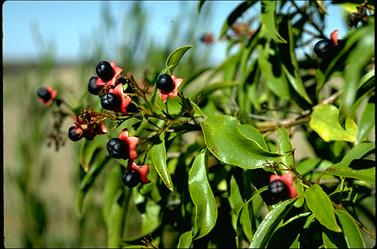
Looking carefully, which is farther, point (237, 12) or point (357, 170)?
point (237, 12)

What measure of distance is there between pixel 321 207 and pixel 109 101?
344mm

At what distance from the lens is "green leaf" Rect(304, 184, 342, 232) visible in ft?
2.39

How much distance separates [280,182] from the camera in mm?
777

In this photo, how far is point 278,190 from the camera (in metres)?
0.77

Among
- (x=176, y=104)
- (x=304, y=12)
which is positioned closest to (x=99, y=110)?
(x=176, y=104)

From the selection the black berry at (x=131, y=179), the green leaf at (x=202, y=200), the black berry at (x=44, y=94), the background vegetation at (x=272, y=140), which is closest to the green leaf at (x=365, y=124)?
the background vegetation at (x=272, y=140)

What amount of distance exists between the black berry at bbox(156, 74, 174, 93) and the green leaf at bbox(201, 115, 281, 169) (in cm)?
8

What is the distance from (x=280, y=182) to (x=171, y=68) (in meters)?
0.26

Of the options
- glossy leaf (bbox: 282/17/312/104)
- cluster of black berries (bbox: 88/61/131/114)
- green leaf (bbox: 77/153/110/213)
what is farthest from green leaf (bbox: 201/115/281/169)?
green leaf (bbox: 77/153/110/213)

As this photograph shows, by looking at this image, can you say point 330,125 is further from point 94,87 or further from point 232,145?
point 94,87

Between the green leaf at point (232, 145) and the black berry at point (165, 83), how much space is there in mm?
76

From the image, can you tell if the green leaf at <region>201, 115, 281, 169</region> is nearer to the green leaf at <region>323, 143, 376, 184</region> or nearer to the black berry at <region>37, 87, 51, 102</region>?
the green leaf at <region>323, 143, 376, 184</region>

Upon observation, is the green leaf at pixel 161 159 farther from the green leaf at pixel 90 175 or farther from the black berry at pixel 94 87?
→ the green leaf at pixel 90 175

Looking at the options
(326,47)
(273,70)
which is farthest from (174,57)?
(273,70)
